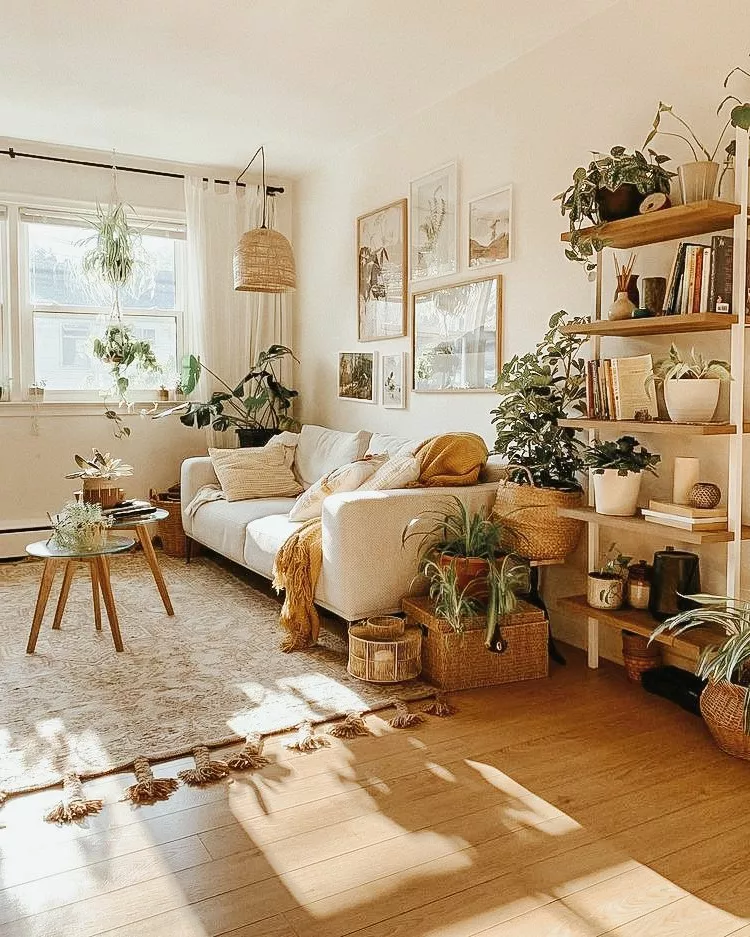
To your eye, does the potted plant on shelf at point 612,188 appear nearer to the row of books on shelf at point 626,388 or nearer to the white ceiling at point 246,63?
the row of books on shelf at point 626,388

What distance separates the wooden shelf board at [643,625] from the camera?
272cm

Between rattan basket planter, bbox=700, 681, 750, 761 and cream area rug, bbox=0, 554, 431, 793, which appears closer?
rattan basket planter, bbox=700, 681, 750, 761

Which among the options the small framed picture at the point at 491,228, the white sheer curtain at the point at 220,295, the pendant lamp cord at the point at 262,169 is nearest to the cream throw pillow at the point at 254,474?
the white sheer curtain at the point at 220,295

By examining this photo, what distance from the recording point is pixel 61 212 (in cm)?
546

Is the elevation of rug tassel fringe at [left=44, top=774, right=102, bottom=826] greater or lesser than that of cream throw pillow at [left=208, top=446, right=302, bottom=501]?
lesser

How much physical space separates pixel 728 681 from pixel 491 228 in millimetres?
2410

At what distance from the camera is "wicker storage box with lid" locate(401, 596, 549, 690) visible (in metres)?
3.06

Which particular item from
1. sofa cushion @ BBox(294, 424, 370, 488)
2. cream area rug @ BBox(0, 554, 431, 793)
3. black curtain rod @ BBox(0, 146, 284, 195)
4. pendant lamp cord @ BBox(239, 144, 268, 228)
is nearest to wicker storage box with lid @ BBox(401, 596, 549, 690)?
cream area rug @ BBox(0, 554, 431, 793)

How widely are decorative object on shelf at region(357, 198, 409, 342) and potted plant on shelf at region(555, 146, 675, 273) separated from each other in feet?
Answer: 5.77

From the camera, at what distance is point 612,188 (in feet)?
9.72

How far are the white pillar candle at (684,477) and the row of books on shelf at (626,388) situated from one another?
23cm

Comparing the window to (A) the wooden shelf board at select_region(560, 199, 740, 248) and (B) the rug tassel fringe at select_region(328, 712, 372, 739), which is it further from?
(B) the rug tassel fringe at select_region(328, 712, 372, 739)

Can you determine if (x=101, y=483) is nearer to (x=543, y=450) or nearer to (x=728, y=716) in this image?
(x=543, y=450)

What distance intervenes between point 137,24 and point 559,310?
2174 millimetres
